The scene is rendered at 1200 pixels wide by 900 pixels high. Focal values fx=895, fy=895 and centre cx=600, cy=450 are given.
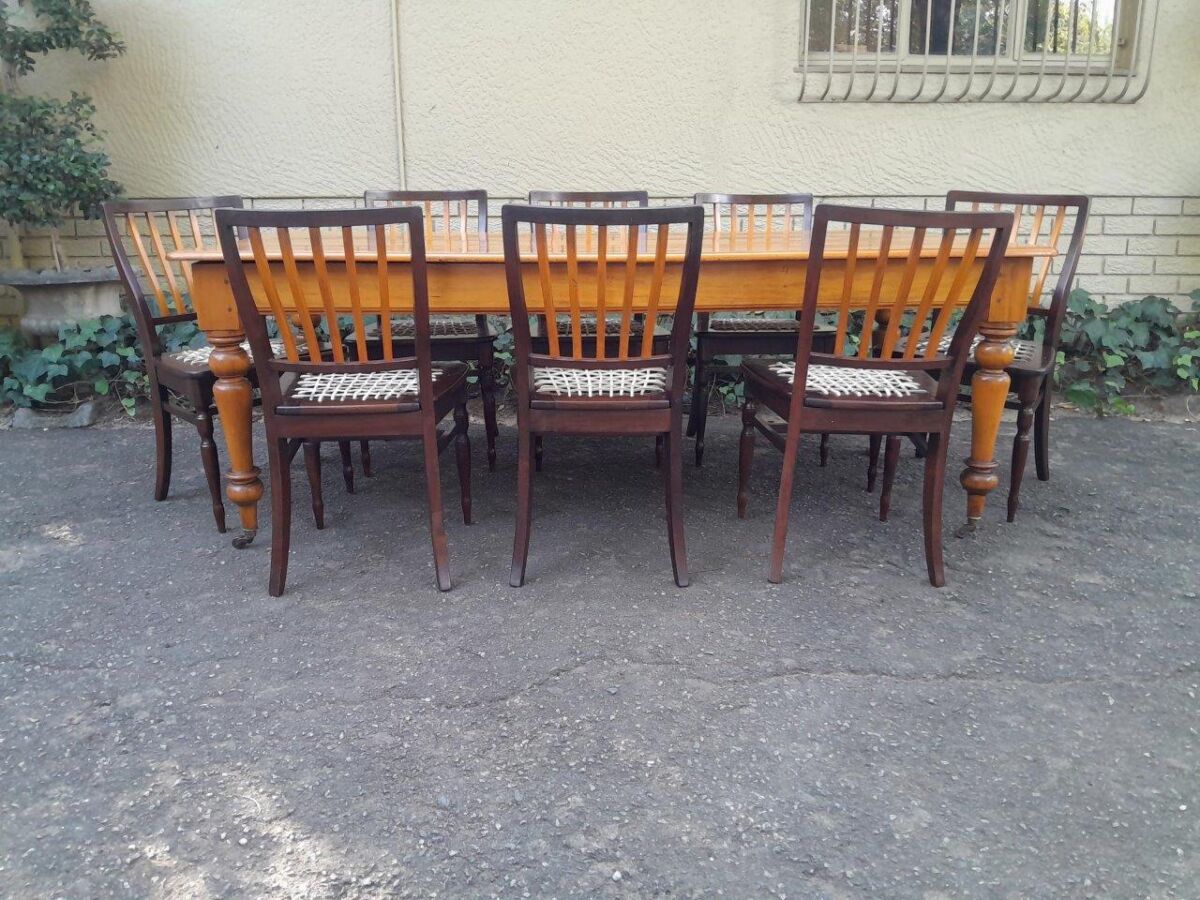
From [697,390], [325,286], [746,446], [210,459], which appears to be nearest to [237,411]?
[210,459]

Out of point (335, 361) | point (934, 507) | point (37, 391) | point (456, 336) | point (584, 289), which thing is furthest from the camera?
point (37, 391)

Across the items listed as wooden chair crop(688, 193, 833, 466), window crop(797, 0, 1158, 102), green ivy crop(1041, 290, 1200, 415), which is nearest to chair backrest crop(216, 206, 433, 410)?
wooden chair crop(688, 193, 833, 466)

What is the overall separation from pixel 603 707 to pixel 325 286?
3.94ft

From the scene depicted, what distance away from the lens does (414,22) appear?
423 cm

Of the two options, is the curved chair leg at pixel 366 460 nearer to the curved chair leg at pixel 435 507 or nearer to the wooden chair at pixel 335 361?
the wooden chair at pixel 335 361

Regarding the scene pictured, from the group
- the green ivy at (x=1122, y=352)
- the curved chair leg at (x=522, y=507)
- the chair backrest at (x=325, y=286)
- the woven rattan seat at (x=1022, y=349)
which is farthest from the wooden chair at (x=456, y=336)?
Result: the green ivy at (x=1122, y=352)

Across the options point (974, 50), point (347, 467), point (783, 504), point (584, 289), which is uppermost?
point (974, 50)

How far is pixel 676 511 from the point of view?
2.42m

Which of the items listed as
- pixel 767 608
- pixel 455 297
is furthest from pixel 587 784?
pixel 455 297

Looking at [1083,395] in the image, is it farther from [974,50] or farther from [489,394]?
A: [489,394]

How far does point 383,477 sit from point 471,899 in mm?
2179

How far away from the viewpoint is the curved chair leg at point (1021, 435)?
2.77m

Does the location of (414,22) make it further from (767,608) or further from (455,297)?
(767,608)

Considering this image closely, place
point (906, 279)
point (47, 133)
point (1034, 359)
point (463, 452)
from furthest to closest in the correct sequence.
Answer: point (47, 133)
point (1034, 359)
point (463, 452)
point (906, 279)
